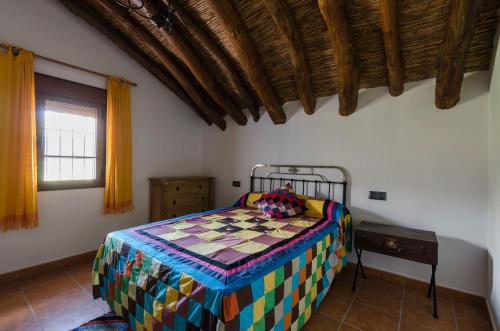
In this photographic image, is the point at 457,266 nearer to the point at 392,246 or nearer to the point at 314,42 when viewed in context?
the point at 392,246

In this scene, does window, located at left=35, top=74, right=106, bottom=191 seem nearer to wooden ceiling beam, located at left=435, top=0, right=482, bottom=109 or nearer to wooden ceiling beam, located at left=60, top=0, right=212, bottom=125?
wooden ceiling beam, located at left=60, top=0, right=212, bottom=125

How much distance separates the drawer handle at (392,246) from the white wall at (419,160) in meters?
0.49

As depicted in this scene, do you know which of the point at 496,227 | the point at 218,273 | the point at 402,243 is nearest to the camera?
the point at 218,273

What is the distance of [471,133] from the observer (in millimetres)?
2197

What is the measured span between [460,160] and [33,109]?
14.4ft

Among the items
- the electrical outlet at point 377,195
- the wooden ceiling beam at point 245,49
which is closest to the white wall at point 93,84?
the wooden ceiling beam at point 245,49

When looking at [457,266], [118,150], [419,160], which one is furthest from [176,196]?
[457,266]

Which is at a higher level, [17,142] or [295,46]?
[295,46]

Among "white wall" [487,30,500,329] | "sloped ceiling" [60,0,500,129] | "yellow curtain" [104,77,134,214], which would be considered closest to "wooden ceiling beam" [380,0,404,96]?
"sloped ceiling" [60,0,500,129]

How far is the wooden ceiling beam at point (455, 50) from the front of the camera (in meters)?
1.56

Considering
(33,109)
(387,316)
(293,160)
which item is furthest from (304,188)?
(33,109)

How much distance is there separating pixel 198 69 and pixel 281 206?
2003mm

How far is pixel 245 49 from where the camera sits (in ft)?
7.86

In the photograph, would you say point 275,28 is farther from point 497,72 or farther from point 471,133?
point 471,133
